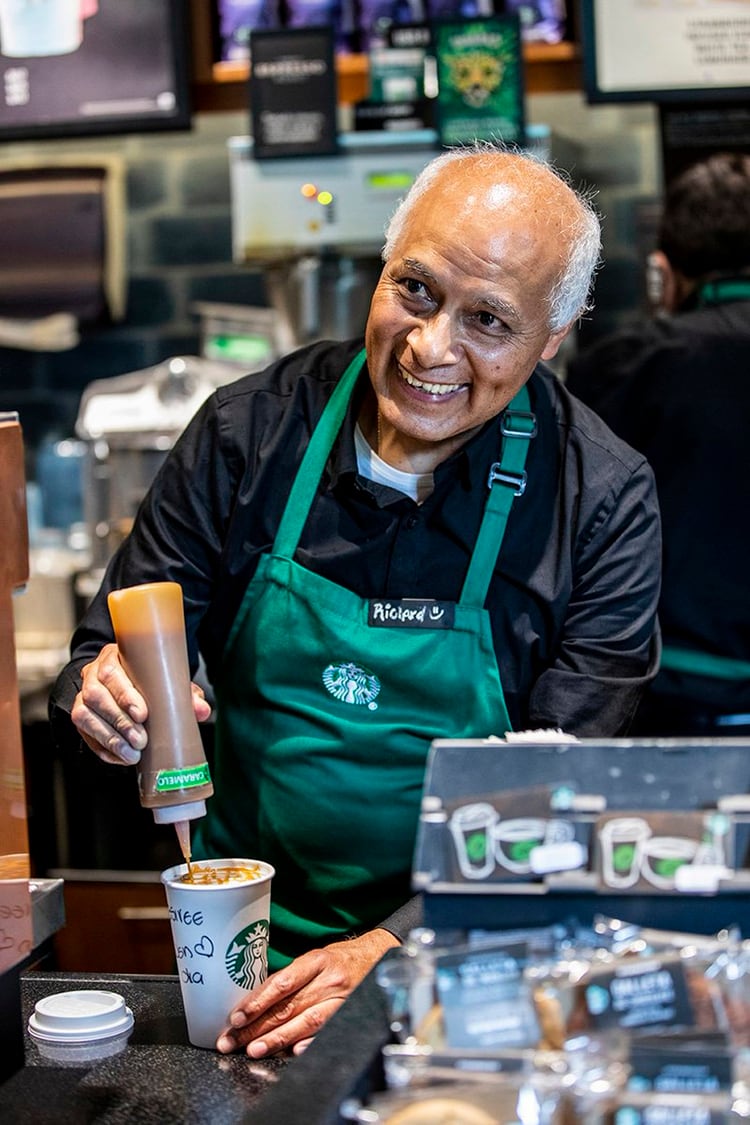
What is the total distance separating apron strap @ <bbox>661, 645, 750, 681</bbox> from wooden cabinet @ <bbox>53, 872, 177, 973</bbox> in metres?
1.28

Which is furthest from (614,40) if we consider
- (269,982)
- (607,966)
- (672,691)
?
(607,966)

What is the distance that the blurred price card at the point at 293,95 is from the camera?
3.86m

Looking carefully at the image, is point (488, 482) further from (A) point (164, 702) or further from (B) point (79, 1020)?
(B) point (79, 1020)

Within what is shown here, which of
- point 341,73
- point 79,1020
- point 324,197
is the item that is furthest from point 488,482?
point 341,73

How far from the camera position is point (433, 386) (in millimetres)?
1797

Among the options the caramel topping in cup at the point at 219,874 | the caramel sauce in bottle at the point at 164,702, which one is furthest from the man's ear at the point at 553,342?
the caramel topping in cup at the point at 219,874

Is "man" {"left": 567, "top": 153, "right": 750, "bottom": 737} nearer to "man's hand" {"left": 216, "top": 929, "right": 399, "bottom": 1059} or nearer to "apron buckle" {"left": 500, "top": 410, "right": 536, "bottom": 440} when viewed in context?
"apron buckle" {"left": 500, "top": 410, "right": 536, "bottom": 440}

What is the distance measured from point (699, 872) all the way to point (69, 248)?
12.7ft

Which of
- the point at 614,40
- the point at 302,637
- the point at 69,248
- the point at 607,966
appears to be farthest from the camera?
the point at 69,248

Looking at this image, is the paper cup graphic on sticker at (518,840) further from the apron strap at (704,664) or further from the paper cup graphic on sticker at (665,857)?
the apron strap at (704,664)

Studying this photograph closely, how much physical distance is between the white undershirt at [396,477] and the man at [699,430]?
110 centimetres

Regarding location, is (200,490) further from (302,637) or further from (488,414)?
(488,414)

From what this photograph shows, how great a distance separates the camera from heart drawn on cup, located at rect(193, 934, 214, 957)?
140 cm

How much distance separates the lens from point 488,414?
72.5 inches
